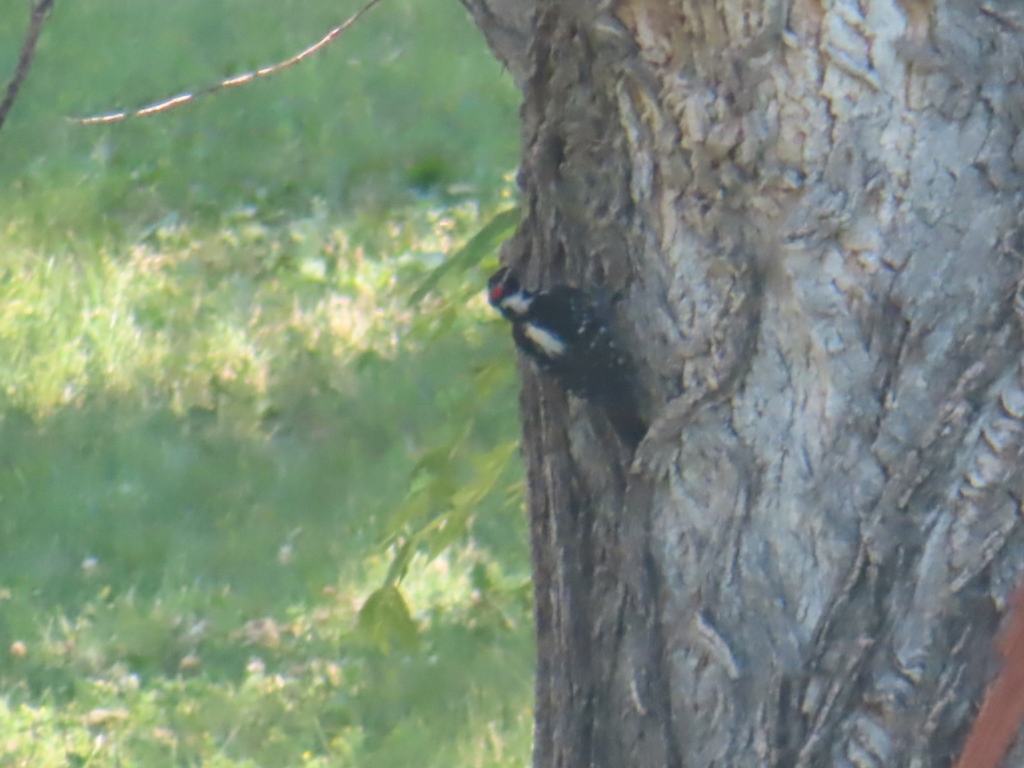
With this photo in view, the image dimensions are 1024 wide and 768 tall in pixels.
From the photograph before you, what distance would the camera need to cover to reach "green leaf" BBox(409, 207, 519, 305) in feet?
9.29

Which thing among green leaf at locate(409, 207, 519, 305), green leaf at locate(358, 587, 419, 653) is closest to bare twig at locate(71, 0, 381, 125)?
green leaf at locate(409, 207, 519, 305)

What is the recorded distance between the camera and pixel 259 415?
5.79m

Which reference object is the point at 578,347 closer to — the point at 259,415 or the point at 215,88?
the point at 215,88

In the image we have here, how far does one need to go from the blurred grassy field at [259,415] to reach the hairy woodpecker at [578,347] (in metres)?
0.64

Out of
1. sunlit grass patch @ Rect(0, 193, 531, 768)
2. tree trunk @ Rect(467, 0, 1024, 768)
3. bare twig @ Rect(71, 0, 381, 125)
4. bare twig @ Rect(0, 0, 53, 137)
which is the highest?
bare twig @ Rect(0, 0, 53, 137)

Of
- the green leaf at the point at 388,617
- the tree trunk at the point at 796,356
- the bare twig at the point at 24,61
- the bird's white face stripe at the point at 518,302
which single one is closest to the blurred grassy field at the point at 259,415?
the green leaf at the point at 388,617

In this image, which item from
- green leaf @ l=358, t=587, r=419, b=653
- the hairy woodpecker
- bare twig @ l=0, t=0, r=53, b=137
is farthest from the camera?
green leaf @ l=358, t=587, r=419, b=653

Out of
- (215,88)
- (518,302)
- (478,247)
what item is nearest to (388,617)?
(478,247)

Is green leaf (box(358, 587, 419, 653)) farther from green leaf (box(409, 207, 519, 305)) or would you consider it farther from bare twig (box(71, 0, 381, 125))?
bare twig (box(71, 0, 381, 125))

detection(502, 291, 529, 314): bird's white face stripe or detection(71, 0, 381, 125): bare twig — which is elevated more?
detection(71, 0, 381, 125): bare twig

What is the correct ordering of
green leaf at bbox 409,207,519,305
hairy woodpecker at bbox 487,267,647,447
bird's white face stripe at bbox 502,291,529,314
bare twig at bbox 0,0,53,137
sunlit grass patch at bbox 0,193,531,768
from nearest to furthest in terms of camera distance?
bare twig at bbox 0,0,53,137
hairy woodpecker at bbox 487,267,647,447
bird's white face stripe at bbox 502,291,529,314
green leaf at bbox 409,207,519,305
sunlit grass patch at bbox 0,193,531,768

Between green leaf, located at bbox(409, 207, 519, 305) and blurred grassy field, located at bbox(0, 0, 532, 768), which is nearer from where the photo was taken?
green leaf, located at bbox(409, 207, 519, 305)

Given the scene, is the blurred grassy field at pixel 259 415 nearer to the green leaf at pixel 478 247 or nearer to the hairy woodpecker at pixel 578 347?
the green leaf at pixel 478 247

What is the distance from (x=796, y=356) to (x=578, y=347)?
0.95 feet
